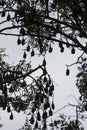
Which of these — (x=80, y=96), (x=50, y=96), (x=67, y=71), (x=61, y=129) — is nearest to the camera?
(x=50, y=96)

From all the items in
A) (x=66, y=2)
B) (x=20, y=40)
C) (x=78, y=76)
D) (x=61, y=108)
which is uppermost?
(x=66, y=2)

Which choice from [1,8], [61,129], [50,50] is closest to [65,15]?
[50,50]

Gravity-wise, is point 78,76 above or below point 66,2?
below

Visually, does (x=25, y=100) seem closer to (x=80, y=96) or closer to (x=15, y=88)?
(x=15, y=88)

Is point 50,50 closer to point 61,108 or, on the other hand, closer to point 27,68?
point 27,68

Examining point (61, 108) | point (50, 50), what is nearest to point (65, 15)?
point (50, 50)

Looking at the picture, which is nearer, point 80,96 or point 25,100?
point 25,100

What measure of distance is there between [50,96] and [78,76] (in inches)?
186

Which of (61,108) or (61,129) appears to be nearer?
(61,108)

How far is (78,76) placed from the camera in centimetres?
1488

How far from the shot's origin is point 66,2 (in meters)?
10.7

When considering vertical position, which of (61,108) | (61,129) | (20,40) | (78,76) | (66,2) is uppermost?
(66,2)

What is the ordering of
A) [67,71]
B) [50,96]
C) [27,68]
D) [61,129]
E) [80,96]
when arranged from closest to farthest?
[50,96] < [67,71] < [27,68] < [80,96] < [61,129]

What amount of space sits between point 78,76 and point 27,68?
110 inches
